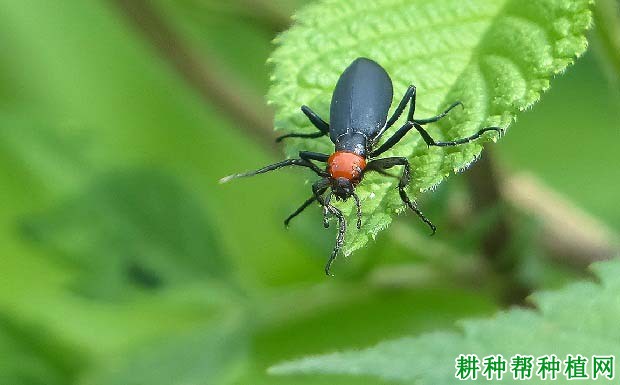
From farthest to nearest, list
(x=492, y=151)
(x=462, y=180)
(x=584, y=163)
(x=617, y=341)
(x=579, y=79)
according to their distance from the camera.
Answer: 1. (x=579, y=79)
2. (x=584, y=163)
3. (x=462, y=180)
4. (x=492, y=151)
5. (x=617, y=341)

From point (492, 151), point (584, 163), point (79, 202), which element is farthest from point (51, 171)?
point (584, 163)

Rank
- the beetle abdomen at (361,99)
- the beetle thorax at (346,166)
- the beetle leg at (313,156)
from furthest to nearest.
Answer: the beetle thorax at (346,166) < the beetle leg at (313,156) < the beetle abdomen at (361,99)

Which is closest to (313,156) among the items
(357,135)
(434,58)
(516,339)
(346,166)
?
(346,166)

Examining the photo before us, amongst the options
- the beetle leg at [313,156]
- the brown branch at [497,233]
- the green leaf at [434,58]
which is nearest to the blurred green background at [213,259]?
the brown branch at [497,233]

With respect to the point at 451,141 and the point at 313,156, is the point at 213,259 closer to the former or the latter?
the point at 313,156

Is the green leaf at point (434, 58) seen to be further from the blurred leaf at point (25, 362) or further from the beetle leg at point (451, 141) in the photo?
the blurred leaf at point (25, 362)

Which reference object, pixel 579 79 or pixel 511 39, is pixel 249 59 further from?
pixel 511 39
